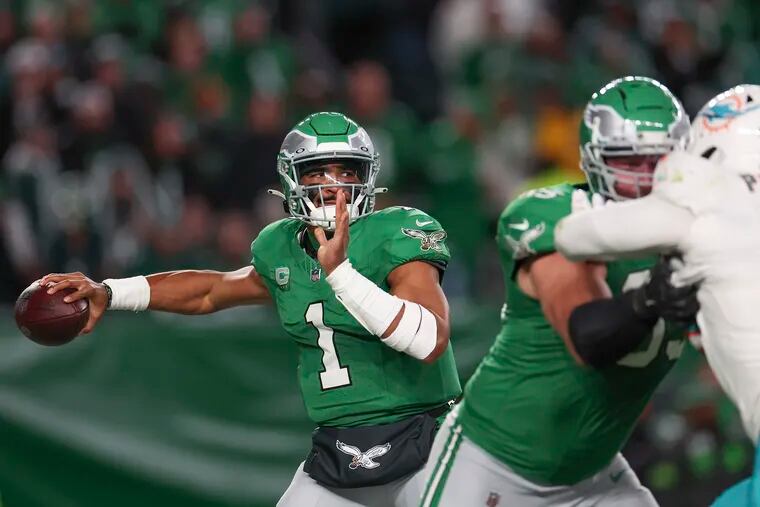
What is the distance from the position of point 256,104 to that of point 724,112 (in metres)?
5.03

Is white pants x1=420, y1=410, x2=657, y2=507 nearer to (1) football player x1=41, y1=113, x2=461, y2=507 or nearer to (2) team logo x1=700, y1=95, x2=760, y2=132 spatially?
(1) football player x1=41, y1=113, x2=461, y2=507

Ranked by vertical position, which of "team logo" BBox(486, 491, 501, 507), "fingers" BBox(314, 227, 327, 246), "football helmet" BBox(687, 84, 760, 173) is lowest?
"team logo" BBox(486, 491, 501, 507)

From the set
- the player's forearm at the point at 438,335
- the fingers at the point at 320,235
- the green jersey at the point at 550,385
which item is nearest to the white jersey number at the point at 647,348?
the green jersey at the point at 550,385

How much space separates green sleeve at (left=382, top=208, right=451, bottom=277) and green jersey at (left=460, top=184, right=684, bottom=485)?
47 cm

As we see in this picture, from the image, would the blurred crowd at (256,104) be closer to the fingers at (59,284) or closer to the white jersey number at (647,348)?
the fingers at (59,284)

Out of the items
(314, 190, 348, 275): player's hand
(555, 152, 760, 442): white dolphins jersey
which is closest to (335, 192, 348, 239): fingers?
(314, 190, 348, 275): player's hand

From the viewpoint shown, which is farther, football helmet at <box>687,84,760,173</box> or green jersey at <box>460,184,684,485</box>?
green jersey at <box>460,184,684,485</box>

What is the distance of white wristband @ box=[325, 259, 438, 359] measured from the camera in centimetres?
384

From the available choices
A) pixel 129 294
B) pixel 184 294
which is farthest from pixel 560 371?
pixel 129 294

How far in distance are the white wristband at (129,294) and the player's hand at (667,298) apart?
2.00 m

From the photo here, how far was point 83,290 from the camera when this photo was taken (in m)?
4.45

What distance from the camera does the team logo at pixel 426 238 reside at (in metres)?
4.19

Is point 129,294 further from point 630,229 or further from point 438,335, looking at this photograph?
point 630,229

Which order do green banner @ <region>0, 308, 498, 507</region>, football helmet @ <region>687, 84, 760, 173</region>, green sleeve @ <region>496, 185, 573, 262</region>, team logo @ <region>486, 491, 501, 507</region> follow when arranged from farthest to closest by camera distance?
green banner @ <region>0, 308, 498, 507</region> → team logo @ <region>486, 491, 501, 507</region> → green sleeve @ <region>496, 185, 573, 262</region> → football helmet @ <region>687, 84, 760, 173</region>
